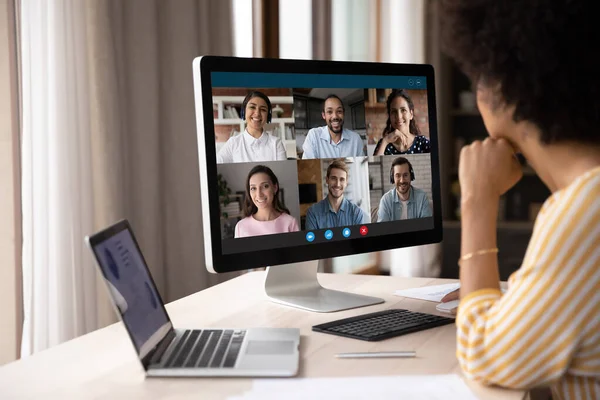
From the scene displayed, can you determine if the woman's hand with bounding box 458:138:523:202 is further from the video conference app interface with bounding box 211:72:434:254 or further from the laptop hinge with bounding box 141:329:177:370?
the laptop hinge with bounding box 141:329:177:370

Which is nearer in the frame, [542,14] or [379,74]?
[542,14]

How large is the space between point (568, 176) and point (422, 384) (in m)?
0.35

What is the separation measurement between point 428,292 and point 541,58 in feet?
2.66

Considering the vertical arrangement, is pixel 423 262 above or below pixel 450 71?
below

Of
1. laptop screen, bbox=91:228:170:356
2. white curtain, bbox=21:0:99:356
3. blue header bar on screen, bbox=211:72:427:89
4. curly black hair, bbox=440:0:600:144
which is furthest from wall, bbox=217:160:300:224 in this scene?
white curtain, bbox=21:0:99:356

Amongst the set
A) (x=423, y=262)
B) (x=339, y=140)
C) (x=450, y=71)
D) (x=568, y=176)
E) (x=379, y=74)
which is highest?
(x=450, y=71)

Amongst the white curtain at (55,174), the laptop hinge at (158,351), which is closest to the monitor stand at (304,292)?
the laptop hinge at (158,351)

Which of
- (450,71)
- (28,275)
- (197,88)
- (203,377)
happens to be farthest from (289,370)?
(450,71)

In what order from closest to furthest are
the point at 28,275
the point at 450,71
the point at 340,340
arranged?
the point at 340,340 → the point at 28,275 → the point at 450,71

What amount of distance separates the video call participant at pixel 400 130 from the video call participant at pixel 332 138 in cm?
6

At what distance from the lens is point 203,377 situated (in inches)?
41.5

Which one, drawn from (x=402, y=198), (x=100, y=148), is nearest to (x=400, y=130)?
(x=402, y=198)

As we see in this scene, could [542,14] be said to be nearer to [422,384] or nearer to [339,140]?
[422,384]

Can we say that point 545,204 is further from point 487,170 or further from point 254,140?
point 254,140
